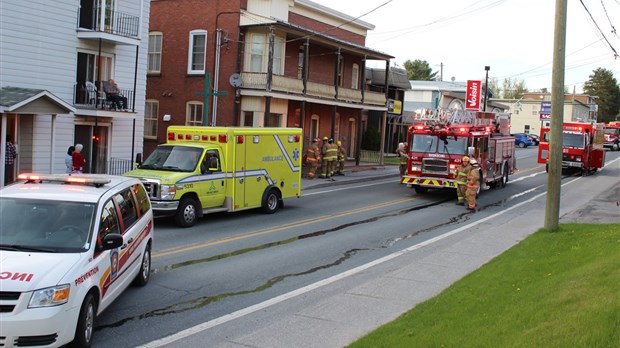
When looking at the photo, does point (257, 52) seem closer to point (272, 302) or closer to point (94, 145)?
point (94, 145)

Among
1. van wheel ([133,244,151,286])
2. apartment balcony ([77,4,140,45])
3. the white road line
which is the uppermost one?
apartment balcony ([77,4,140,45])

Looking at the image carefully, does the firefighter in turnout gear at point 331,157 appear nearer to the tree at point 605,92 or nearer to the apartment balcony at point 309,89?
the apartment balcony at point 309,89

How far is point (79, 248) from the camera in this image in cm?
686

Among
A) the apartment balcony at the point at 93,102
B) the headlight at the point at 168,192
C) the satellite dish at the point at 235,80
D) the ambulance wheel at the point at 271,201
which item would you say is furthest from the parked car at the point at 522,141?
the headlight at the point at 168,192

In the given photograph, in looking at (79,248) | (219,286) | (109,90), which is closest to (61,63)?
(109,90)

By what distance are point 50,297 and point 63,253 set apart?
2.36ft

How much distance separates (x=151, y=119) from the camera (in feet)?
110

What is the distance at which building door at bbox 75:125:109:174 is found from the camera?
76.8 ft

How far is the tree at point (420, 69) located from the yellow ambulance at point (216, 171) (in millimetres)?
106005

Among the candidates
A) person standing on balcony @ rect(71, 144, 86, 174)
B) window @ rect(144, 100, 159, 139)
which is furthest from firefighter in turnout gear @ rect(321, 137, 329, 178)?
person standing on balcony @ rect(71, 144, 86, 174)

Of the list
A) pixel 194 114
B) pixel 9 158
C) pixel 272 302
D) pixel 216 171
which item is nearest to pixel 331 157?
pixel 194 114

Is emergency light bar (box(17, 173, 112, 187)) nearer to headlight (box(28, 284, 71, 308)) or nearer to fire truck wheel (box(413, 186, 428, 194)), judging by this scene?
headlight (box(28, 284, 71, 308))

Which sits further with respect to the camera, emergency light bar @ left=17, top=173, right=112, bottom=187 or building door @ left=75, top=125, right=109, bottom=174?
building door @ left=75, top=125, right=109, bottom=174

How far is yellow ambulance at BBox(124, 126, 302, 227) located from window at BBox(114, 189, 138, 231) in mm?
5596
